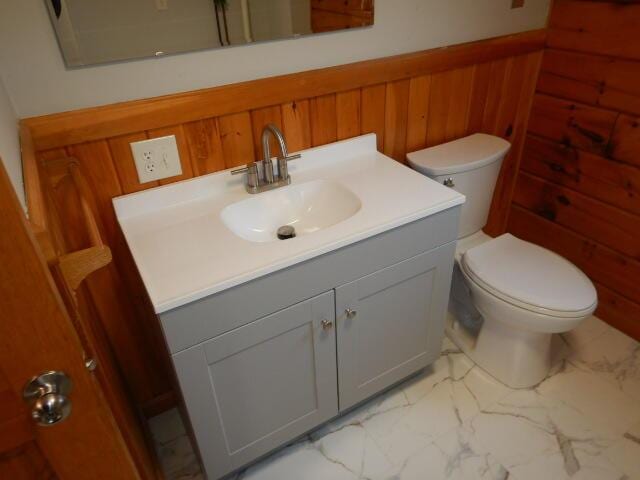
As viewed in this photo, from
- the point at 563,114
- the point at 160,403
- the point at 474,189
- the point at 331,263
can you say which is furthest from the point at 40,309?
the point at 563,114

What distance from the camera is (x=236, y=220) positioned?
1309 mm

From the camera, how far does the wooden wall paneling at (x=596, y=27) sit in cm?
153

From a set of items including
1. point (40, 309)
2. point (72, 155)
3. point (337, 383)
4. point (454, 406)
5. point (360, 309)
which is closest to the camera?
point (40, 309)

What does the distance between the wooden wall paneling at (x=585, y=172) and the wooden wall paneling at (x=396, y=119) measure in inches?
26.5

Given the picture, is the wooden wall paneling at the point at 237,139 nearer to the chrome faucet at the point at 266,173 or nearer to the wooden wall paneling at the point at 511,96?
the chrome faucet at the point at 266,173

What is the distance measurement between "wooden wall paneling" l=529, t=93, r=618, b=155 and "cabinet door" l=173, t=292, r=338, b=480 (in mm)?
1239

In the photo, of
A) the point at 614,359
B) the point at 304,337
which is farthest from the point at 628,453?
the point at 304,337

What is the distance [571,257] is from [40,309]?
1983 mm

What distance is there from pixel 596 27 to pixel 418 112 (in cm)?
68

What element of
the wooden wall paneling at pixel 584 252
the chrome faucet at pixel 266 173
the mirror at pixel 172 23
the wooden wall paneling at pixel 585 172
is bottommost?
the wooden wall paneling at pixel 584 252

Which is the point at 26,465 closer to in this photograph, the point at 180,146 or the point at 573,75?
the point at 180,146

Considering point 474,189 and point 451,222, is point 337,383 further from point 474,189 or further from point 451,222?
point 474,189

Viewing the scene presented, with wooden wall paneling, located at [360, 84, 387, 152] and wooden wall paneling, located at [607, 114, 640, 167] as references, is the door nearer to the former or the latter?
wooden wall paneling, located at [360, 84, 387, 152]

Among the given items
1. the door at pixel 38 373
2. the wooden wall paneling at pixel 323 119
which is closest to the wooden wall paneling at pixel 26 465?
the door at pixel 38 373
